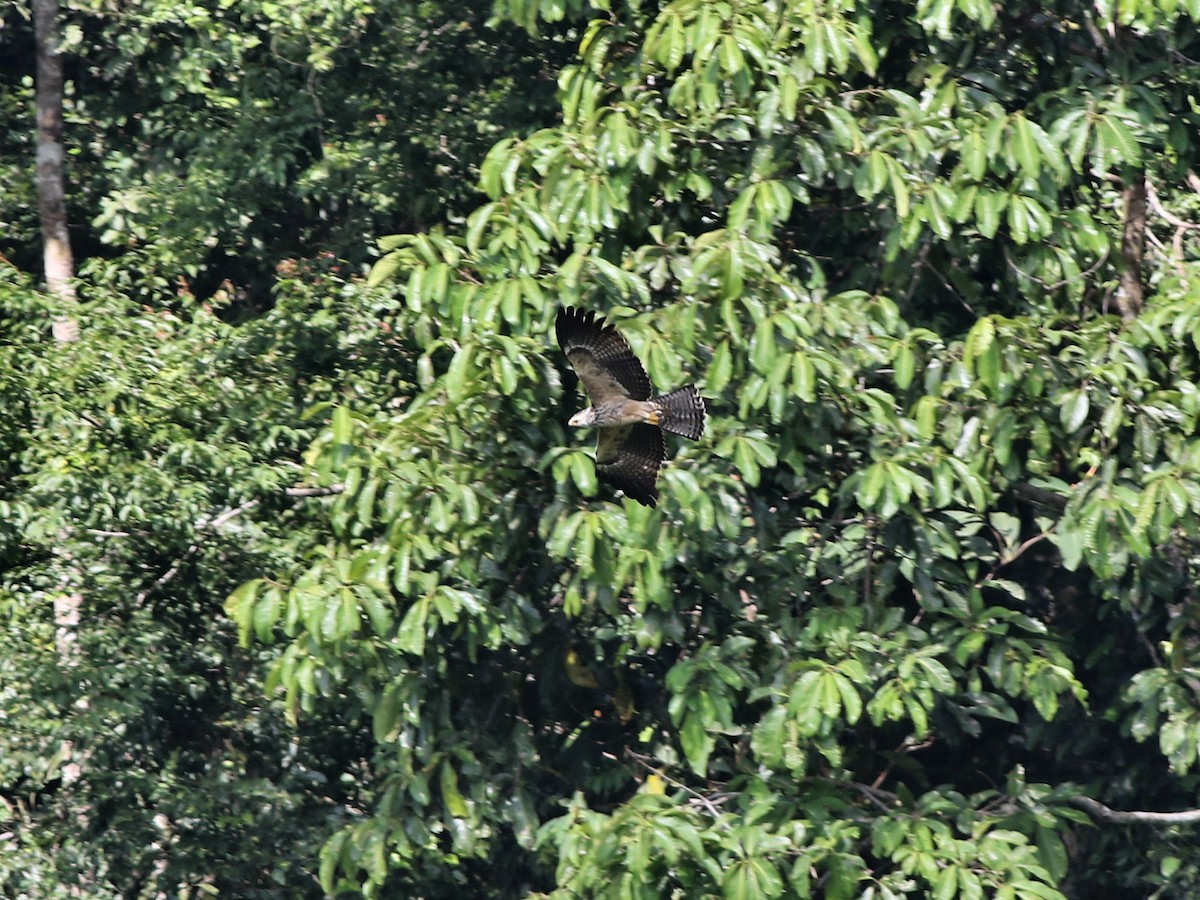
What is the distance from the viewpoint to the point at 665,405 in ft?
18.8

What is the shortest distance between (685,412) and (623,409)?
22cm

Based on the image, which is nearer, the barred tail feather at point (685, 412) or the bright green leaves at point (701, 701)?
the barred tail feather at point (685, 412)

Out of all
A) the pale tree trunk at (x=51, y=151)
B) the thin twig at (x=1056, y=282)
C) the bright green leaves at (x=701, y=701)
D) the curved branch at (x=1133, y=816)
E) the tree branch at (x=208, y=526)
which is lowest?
the curved branch at (x=1133, y=816)

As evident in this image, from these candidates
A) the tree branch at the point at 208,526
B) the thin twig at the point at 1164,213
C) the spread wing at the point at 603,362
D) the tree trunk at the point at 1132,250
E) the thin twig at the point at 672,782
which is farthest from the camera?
the tree branch at the point at 208,526

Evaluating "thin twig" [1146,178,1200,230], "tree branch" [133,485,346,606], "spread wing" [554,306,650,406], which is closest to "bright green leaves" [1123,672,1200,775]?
"thin twig" [1146,178,1200,230]

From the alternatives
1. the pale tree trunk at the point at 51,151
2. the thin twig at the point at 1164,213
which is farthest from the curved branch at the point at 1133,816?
the pale tree trunk at the point at 51,151

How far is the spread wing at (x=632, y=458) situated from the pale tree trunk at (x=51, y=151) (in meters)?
3.79

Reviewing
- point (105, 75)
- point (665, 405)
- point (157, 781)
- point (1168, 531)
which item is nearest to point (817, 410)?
point (665, 405)

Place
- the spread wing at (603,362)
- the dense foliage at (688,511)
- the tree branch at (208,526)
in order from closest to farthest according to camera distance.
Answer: the spread wing at (603,362)
the dense foliage at (688,511)
the tree branch at (208,526)

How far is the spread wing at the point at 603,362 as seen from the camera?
5.59 m

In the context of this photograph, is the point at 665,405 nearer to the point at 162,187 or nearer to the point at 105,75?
the point at 162,187

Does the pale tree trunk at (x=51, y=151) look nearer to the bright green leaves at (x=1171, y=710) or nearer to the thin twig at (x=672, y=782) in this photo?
the thin twig at (x=672, y=782)

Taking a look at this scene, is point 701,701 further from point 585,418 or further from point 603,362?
point 603,362

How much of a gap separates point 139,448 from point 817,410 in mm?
2762
